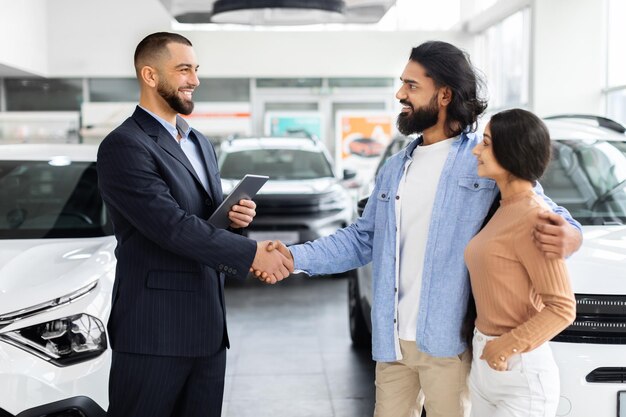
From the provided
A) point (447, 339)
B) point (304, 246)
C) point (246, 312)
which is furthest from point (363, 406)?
point (246, 312)

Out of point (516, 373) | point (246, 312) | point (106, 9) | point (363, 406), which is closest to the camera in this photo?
point (516, 373)

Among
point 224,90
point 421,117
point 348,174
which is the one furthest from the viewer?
point 224,90

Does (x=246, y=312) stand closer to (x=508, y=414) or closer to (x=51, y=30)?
(x=508, y=414)

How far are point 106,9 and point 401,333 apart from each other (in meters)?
14.2

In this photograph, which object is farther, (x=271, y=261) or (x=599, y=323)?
(x=599, y=323)

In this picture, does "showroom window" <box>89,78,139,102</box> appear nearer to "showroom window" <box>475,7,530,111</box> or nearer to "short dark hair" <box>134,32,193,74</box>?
"showroom window" <box>475,7,530,111</box>

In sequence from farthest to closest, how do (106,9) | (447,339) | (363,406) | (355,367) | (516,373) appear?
1. (106,9)
2. (355,367)
3. (363,406)
4. (447,339)
5. (516,373)

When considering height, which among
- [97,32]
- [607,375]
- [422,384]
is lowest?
[607,375]

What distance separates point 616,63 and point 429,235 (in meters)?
9.66

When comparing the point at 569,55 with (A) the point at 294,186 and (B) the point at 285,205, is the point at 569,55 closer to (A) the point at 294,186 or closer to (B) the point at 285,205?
(A) the point at 294,186

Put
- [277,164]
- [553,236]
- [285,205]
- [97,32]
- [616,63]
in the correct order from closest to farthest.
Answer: [553,236], [285,205], [277,164], [616,63], [97,32]

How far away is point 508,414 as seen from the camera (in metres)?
2.23

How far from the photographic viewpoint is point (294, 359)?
5.75m

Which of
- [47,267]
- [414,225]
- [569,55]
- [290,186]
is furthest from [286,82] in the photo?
[414,225]
